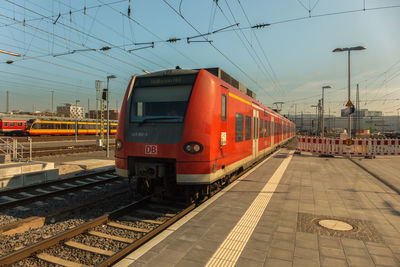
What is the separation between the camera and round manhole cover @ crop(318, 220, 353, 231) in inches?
196

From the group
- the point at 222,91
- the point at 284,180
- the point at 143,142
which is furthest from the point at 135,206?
the point at 284,180

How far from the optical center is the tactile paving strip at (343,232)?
181 inches

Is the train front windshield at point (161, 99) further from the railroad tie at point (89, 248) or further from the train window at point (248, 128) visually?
the train window at point (248, 128)

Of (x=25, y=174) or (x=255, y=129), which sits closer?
(x=25, y=174)

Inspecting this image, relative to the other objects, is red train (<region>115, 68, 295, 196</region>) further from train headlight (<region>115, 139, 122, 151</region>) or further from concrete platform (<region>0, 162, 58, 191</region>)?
concrete platform (<region>0, 162, 58, 191</region>)

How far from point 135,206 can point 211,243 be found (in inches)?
100

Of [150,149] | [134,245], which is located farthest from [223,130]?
[134,245]

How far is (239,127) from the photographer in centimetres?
788

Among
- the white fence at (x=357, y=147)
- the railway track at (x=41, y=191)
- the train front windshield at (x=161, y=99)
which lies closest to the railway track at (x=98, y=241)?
the train front windshield at (x=161, y=99)

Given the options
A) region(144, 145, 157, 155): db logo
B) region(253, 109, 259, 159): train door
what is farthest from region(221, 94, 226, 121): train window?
region(253, 109, 259, 159): train door

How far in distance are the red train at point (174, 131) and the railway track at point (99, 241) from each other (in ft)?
2.49

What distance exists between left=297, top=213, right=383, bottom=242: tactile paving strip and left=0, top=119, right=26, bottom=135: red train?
143 ft

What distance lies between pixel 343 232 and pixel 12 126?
148 ft

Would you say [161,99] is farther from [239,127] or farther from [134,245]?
[134,245]
